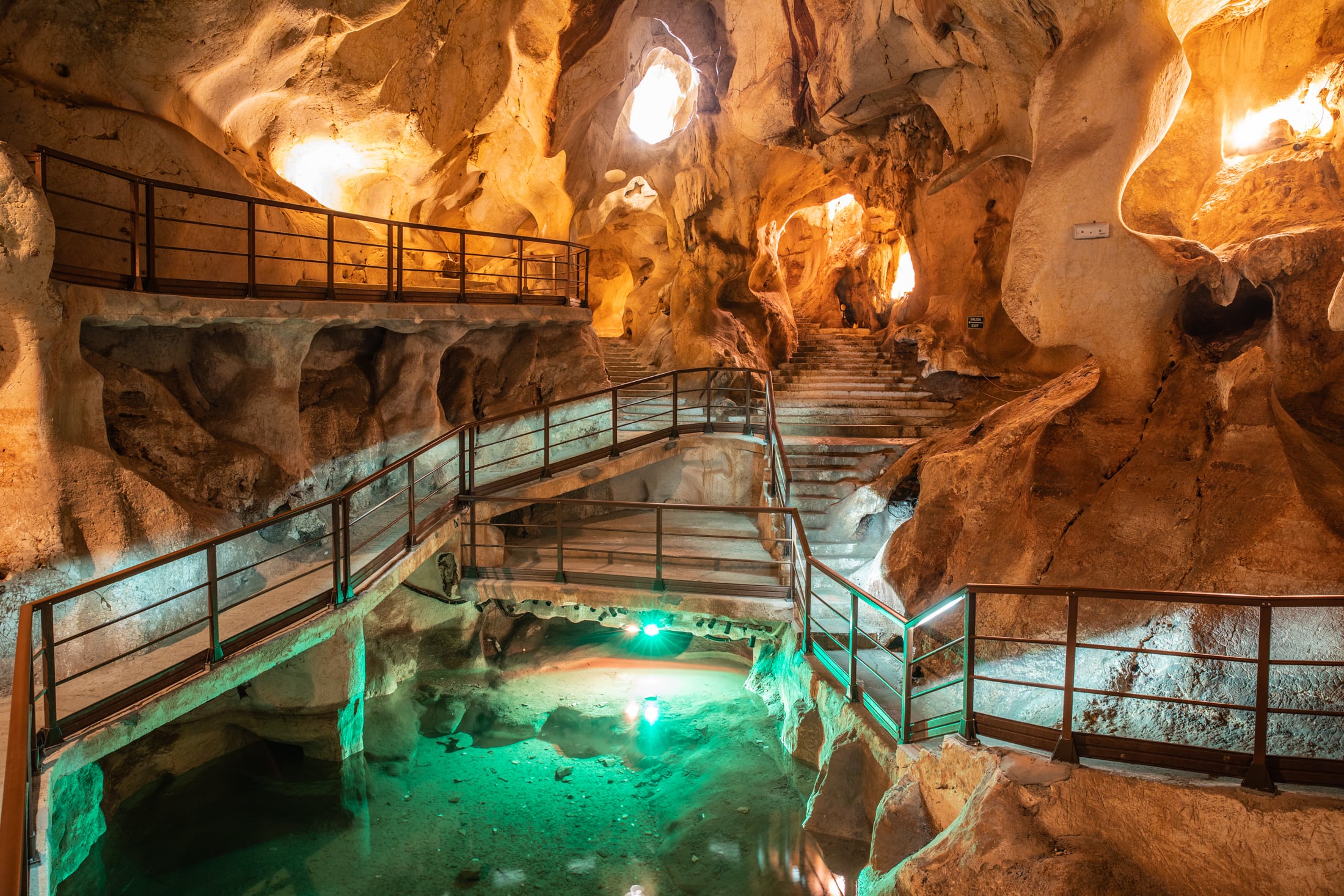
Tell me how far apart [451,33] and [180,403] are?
7352 millimetres

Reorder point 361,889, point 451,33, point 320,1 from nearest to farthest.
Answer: point 361,889 < point 320,1 < point 451,33

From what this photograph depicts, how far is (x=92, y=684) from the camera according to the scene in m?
5.41

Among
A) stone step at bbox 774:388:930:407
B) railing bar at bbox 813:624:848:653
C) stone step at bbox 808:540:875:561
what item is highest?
stone step at bbox 774:388:930:407

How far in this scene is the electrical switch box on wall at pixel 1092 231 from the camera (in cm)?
707

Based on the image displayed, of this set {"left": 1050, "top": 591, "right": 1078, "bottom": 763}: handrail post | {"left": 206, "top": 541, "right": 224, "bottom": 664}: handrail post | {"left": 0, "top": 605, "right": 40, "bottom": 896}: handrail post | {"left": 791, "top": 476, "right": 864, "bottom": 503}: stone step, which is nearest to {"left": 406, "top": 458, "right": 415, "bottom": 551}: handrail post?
{"left": 206, "top": 541, "right": 224, "bottom": 664}: handrail post

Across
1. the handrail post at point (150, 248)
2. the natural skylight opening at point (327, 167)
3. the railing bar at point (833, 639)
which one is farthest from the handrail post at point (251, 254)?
the railing bar at point (833, 639)

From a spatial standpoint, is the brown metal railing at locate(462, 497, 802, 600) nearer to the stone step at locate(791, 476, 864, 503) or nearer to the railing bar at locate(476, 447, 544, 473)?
the railing bar at locate(476, 447, 544, 473)

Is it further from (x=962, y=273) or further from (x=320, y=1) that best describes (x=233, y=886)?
(x=962, y=273)

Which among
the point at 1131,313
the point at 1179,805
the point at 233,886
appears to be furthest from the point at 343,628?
the point at 1131,313

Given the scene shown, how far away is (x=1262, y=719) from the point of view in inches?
143

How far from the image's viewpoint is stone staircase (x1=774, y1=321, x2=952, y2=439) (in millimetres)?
11828

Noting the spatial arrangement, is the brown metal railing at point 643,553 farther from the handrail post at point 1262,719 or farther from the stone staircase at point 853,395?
the handrail post at point 1262,719

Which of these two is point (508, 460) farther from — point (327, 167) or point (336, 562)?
point (327, 167)

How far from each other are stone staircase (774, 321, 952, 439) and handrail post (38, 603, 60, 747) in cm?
903
